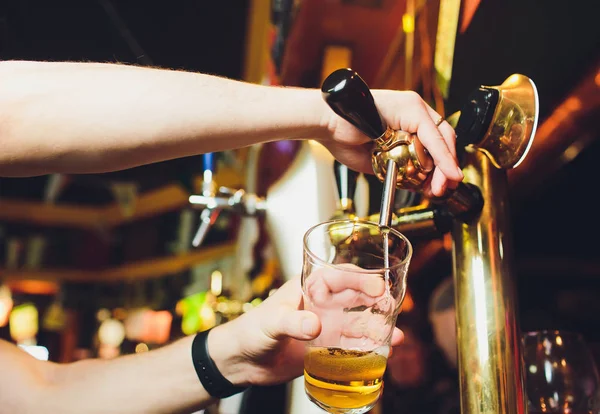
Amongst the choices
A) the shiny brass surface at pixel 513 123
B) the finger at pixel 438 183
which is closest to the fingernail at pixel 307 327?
the finger at pixel 438 183

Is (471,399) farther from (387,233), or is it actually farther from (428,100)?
(428,100)

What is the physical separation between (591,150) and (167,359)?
73.8 inches

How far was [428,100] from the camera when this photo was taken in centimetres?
121

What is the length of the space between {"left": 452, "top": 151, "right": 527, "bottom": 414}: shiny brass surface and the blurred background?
12 centimetres

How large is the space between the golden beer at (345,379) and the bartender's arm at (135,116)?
30cm

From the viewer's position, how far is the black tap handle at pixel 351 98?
0.56m

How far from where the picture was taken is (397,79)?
1.41 m

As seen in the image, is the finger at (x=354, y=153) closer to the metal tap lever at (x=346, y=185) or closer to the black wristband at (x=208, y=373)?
the metal tap lever at (x=346, y=185)

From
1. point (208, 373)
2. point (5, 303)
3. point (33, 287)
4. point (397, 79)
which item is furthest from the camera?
point (33, 287)

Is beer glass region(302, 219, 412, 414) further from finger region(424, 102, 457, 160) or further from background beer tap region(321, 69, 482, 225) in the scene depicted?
finger region(424, 102, 457, 160)

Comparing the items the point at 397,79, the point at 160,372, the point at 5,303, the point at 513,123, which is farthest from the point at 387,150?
the point at 5,303

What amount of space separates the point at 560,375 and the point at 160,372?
0.77m

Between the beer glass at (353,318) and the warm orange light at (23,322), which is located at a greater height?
the warm orange light at (23,322)

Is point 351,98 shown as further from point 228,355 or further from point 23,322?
point 23,322
